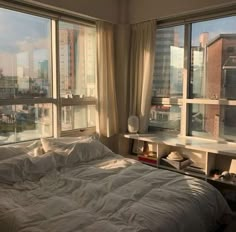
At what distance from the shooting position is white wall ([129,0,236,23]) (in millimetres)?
2840

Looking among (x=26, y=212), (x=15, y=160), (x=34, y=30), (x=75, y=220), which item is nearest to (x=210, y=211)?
(x=75, y=220)

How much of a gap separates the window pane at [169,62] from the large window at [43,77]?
895mm

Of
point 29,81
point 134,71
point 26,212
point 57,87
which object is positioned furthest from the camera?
point 134,71

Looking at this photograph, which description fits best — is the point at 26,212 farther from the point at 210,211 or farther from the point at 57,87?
the point at 57,87

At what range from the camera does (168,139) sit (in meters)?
3.19

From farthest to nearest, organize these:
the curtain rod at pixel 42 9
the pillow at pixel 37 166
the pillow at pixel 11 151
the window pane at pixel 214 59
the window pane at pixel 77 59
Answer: the window pane at pixel 77 59 < the window pane at pixel 214 59 < the curtain rod at pixel 42 9 < the pillow at pixel 11 151 < the pillow at pixel 37 166

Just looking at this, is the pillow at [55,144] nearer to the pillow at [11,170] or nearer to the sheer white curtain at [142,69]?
the pillow at [11,170]

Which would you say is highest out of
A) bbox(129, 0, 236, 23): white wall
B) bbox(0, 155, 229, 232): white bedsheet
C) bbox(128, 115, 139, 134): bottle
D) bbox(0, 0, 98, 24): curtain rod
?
bbox(129, 0, 236, 23): white wall

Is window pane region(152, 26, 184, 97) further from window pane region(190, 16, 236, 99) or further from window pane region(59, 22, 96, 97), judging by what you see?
window pane region(59, 22, 96, 97)

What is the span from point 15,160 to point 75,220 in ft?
3.38

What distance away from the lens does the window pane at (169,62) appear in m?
3.35

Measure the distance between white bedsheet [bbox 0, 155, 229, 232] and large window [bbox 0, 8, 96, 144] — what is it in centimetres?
85

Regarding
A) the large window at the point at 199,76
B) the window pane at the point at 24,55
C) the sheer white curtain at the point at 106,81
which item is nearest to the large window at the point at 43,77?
the window pane at the point at 24,55

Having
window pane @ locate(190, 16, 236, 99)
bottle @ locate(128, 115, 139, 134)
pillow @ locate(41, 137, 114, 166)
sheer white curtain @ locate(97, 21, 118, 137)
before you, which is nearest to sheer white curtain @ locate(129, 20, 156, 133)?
bottle @ locate(128, 115, 139, 134)
